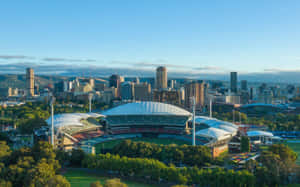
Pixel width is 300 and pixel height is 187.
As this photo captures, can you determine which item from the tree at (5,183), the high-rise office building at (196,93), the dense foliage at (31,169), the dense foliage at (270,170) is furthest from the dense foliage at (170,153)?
the high-rise office building at (196,93)

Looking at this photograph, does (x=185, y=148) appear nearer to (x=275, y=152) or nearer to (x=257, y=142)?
(x=275, y=152)

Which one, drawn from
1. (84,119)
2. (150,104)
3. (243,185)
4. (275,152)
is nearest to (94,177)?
(243,185)

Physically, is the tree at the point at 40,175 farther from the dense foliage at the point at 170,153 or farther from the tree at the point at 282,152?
the tree at the point at 282,152

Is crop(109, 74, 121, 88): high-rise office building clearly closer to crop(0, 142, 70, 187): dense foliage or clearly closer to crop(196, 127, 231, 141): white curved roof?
crop(196, 127, 231, 141): white curved roof

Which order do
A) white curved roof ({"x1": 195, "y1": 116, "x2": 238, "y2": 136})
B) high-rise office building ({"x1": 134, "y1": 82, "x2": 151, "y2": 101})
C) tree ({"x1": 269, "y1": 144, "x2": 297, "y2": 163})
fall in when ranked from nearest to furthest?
tree ({"x1": 269, "y1": 144, "x2": 297, "y2": 163})
white curved roof ({"x1": 195, "y1": 116, "x2": 238, "y2": 136})
high-rise office building ({"x1": 134, "y1": 82, "x2": 151, "y2": 101})

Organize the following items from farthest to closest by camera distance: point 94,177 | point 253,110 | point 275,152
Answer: point 253,110
point 275,152
point 94,177

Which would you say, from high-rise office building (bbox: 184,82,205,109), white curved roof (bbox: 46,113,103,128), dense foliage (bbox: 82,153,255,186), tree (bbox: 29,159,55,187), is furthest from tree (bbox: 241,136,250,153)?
high-rise office building (bbox: 184,82,205,109)
